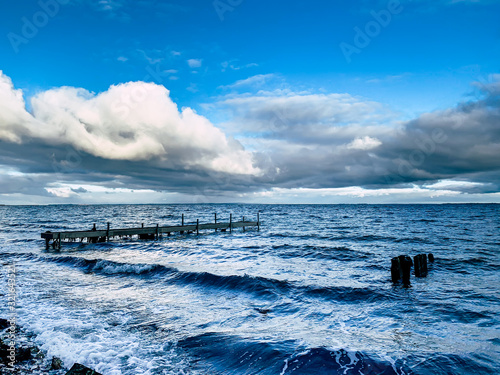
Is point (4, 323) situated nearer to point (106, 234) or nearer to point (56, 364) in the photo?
point (56, 364)

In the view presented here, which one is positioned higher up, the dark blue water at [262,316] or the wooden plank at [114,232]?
the wooden plank at [114,232]

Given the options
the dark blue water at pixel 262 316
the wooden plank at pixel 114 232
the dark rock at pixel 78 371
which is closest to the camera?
the dark rock at pixel 78 371

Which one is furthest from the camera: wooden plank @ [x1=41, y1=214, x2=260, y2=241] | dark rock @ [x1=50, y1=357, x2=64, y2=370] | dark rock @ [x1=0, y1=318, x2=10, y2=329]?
wooden plank @ [x1=41, y1=214, x2=260, y2=241]

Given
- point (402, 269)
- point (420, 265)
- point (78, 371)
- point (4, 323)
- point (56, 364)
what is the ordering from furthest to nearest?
1. point (420, 265)
2. point (402, 269)
3. point (4, 323)
4. point (56, 364)
5. point (78, 371)

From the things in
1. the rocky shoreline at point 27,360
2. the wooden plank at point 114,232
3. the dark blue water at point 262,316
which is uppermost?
the wooden plank at point 114,232

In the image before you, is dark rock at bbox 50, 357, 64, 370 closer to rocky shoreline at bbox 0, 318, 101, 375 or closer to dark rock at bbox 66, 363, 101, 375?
rocky shoreline at bbox 0, 318, 101, 375

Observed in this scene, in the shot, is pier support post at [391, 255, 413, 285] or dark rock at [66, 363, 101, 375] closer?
dark rock at [66, 363, 101, 375]

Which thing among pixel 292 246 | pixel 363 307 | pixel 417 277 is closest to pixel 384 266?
pixel 417 277

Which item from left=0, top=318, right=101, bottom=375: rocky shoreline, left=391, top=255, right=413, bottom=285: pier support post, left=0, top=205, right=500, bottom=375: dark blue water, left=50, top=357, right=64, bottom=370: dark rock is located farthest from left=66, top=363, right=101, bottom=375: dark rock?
left=391, top=255, right=413, bottom=285: pier support post

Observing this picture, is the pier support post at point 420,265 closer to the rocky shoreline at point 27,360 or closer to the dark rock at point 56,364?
the dark rock at point 56,364

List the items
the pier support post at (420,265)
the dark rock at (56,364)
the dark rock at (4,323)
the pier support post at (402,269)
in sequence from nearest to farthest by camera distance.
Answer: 1. the dark rock at (56,364)
2. the dark rock at (4,323)
3. the pier support post at (402,269)
4. the pier support post at (420,265)

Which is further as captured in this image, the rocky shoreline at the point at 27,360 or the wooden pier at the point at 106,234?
the wooden pier at the point at 106,234

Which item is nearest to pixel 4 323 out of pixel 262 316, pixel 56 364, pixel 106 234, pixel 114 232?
pixel 56 364

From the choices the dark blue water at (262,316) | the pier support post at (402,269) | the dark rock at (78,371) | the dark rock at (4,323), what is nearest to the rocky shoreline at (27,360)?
the dark blue water at (262,316)
